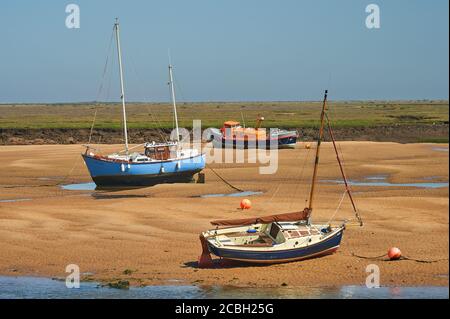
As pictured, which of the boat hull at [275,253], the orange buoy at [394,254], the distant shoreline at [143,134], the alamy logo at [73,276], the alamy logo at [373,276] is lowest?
the distant shoreline at [143,134]

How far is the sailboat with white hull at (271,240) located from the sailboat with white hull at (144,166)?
1931cm

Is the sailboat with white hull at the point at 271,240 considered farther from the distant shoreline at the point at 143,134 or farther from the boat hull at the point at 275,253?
the distant shoreline at the point at 143,134

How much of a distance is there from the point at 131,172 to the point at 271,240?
20.6 metres

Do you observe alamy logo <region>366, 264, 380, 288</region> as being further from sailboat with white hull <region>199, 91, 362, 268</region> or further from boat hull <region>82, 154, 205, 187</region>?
boat hull <region>82, 154, 205, 187</region>

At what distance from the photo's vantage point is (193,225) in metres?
30.0

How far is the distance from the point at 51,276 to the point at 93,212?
1043 centimetres

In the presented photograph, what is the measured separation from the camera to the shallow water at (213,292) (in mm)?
20359

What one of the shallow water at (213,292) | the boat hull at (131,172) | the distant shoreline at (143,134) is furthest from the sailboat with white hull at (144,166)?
the distant shoreline at (143,134)

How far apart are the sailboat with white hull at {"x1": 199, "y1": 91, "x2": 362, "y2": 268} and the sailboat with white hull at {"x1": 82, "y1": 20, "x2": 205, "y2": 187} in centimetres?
1931

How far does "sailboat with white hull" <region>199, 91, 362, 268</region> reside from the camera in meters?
22.7

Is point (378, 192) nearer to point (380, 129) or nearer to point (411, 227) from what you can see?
point (411, 227)

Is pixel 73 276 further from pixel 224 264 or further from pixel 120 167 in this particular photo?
pixel 120 167

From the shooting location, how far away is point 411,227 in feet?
94.2
